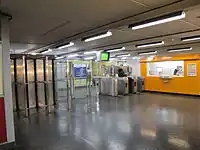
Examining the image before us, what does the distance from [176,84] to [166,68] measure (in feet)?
5.82

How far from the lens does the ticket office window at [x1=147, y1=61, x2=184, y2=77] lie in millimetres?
11820

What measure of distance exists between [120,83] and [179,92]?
12.3ft

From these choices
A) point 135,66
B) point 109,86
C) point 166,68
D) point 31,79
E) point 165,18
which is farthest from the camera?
point 135,66

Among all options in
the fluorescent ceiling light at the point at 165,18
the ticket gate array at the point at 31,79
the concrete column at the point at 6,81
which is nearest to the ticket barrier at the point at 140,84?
the ticket gate array at the point at 31,79

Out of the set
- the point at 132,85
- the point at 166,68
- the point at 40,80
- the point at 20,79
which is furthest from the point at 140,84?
the point at 20,79

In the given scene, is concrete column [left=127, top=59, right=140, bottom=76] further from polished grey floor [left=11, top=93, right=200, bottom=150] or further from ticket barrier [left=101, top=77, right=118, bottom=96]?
polished grey floor [left=11, top=93, right=200, bottom=150]

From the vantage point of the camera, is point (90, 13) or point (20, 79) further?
point (20, 79)

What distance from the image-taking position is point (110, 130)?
4816 mm

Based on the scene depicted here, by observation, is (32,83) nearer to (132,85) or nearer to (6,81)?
(6,81)

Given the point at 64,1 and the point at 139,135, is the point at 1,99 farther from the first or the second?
the point at 139,135

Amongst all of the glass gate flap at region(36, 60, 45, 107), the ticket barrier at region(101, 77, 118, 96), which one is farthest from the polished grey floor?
the ticket barrier at region(101, 77, 118, 96)

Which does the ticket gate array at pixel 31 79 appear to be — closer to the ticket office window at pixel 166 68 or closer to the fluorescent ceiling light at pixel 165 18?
the fluorescent ceiling light at pixel 165 18

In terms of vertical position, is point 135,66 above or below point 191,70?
above

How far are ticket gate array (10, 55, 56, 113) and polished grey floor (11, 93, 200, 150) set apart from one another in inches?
52.3
